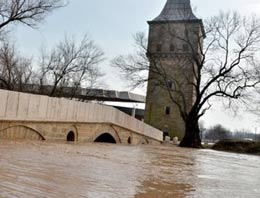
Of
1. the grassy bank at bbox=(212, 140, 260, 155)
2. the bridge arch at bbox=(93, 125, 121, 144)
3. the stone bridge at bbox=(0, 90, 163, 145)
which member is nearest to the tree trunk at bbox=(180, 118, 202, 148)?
the grassy bank at bbox=(212, 140, 260, 155)

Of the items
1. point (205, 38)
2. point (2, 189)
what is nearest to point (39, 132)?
point (2, 189)

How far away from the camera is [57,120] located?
610 inches

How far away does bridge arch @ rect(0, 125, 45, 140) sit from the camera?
12.6 m

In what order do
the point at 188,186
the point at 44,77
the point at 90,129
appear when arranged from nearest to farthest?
the point at 188,186 < the point at 90,129 < the point at 44,77

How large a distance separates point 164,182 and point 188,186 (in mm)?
363

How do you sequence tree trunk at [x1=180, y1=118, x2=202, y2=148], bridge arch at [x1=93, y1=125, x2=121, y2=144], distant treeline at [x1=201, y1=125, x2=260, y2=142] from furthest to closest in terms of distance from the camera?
1. distant treeline at [x1=201, y1=125, x2=260, y2=142]
2. tree trunk at [x1=180, y1=118, x2=202, y2=148]
3. bridge arch at [x1=93, y1=125, x2=121, y2=144]

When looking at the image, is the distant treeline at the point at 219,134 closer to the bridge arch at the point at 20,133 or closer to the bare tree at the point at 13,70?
the bare tree at the point at 13,70

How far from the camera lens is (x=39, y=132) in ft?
47.6

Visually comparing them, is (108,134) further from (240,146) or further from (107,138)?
(240,146)

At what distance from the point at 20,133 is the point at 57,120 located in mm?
2304

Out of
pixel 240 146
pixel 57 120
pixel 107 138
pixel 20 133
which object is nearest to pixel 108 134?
pixel 107 138

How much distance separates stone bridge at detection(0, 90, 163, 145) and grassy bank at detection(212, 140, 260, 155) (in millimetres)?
7363

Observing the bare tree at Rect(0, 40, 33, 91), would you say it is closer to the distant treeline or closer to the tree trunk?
the tree trunk

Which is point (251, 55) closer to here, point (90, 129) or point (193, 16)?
point (193, 16)
